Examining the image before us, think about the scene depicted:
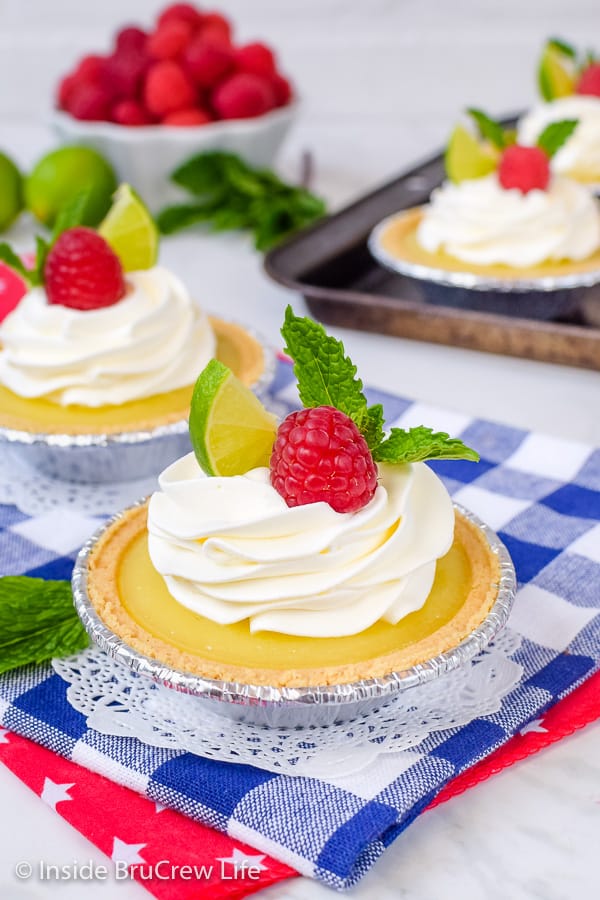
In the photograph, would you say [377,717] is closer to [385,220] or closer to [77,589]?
[77,589]

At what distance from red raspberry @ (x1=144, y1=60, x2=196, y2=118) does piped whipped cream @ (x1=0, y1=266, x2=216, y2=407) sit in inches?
41.6

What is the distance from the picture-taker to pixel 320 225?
250cm

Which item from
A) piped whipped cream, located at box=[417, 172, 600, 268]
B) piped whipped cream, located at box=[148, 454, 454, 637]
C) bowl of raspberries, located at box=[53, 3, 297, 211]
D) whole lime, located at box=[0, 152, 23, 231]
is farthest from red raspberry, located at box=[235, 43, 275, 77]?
piped whipped cream, located at box=[148, 454, 454, 637]

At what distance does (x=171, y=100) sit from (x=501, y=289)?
98 cm

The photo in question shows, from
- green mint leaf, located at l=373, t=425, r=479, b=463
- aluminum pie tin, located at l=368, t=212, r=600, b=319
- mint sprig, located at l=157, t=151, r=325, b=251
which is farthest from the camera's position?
mint sprig, located at l=157, t=151, r=325, b=251

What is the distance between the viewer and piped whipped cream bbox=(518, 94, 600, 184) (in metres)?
2.76

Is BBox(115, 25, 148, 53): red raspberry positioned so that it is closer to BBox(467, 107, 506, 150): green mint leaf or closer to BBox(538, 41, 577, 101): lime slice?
BBox(467, 107, 506, 150): green mint leaf

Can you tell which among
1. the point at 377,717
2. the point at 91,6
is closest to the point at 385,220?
the point at 377,717

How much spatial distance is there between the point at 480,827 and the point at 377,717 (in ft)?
0.53

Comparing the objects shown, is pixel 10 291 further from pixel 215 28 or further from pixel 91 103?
pixel 215 28

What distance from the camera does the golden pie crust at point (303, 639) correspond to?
1.16m

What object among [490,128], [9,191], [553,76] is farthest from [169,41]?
[553,76]

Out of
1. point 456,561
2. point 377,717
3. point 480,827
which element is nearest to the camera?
point 480,827

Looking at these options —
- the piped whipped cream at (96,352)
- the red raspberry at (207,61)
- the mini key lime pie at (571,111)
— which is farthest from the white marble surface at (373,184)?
the mini key lime pie at (571,111)
